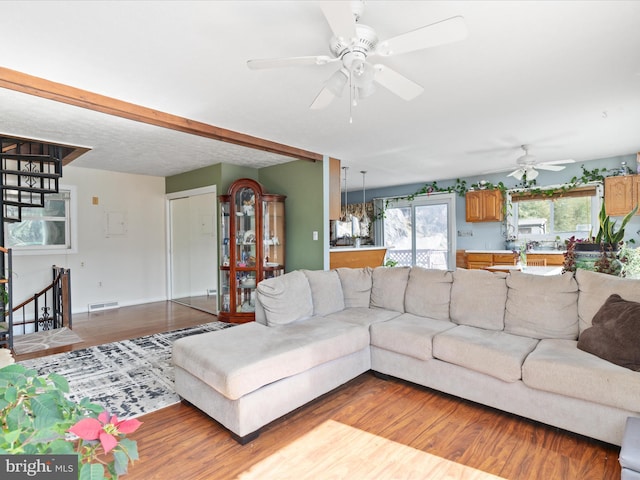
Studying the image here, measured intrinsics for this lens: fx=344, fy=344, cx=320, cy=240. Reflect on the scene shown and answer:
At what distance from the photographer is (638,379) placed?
189cm

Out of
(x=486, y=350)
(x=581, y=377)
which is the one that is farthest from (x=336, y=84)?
(x=581, y=377)

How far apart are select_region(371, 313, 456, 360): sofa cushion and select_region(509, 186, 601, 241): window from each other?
4701 millimetres

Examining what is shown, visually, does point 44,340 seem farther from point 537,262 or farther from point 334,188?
point 537,262

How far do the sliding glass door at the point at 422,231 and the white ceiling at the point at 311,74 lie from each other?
301 cm

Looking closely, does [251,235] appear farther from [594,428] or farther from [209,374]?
[594,428]

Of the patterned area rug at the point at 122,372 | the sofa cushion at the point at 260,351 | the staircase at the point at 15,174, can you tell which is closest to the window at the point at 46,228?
the staircase at the point at 15,174

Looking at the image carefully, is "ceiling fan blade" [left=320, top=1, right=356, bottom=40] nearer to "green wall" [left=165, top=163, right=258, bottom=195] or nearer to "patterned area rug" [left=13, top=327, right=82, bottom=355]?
"green wall" [left=165, top=163, right=258, bottom=195]

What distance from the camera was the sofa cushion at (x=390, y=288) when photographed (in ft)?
11.6

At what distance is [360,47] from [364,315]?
2.33 metres

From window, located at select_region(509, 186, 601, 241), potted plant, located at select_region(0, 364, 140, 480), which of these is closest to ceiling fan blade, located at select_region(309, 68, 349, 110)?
potted plant, located at select_region(0, 364, 140, 480)

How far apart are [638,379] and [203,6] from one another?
3074 mm

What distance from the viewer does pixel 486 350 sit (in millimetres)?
2414

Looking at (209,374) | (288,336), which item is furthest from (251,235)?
(209,374)

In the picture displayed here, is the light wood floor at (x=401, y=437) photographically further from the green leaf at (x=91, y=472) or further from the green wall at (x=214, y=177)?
the green wall at (x=214, y=177)
